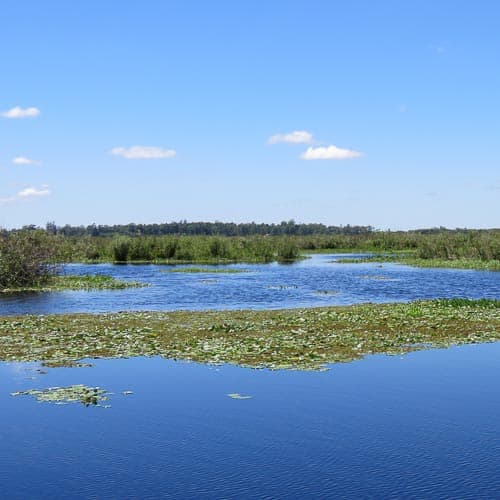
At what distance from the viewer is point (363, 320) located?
33.2m

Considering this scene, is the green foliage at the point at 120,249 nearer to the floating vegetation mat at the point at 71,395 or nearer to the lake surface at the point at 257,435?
the lake surface at the point at 257,435

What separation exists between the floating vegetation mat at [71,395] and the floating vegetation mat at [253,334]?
149 inches

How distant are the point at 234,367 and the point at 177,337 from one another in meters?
6.16

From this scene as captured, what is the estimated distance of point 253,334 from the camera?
28.9m

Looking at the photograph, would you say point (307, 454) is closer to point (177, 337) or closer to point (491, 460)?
point (491, 460)

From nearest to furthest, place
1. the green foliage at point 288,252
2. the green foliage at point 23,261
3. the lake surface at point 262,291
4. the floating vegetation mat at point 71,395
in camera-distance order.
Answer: the floating vegetation mat at point 71,395, the lake surface at point 262,291, the green foliage at point 23,261, the green foliage at point 288,252

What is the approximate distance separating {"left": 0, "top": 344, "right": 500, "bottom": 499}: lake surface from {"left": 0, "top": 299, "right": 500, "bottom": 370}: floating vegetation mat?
Result: 213cm

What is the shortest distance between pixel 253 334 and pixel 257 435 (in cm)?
1334

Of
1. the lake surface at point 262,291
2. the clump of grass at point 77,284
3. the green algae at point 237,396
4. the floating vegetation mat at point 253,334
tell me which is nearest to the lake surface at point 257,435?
the green algae at point 237,396

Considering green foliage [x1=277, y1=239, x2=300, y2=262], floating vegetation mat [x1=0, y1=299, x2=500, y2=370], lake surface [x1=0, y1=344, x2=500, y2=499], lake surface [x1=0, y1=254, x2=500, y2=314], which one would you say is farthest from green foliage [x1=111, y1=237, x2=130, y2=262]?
lake surface [x1=0, y1=344, x2=500, y2=499]

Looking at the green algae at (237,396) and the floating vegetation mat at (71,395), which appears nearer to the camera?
the floating vegetation mat at (71,395)

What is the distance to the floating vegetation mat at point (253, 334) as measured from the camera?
24.7 meters

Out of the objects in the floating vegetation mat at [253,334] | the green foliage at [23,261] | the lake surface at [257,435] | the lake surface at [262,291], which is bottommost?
the lake surface at [257,435]

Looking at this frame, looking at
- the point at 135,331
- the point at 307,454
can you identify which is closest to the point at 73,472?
the point at 307,454
